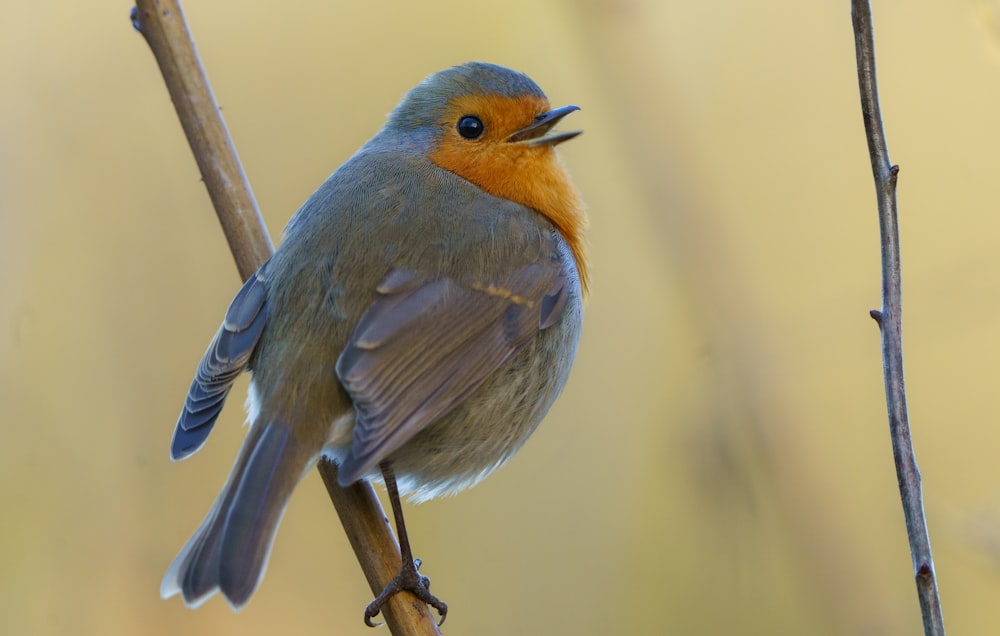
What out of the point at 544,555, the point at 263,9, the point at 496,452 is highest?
the point at 263,9

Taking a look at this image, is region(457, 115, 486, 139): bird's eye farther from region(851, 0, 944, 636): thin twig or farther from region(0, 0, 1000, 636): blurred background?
region(851, 0, 944, 636): thin twig

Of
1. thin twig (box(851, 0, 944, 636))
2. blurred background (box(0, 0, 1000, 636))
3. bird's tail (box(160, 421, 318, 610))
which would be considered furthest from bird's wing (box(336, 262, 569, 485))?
thin twig (box(851, 0, 944, 636))

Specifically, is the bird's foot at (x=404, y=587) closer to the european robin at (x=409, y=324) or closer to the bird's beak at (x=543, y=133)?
the european robin at (x=409, y=324)

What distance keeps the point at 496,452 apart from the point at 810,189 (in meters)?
2.09

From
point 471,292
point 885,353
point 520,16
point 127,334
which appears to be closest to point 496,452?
point 471,292

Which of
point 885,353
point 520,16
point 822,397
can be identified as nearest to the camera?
point 885,353

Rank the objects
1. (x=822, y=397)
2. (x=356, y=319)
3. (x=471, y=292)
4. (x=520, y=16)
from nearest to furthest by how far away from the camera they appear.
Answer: (x=356, y=319)
(x=471, y=292)
(x=822, y=397)
(x=520, y=16)

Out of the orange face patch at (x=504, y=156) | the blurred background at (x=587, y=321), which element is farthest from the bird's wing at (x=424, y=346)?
the blurred background at (x=587, y=321)

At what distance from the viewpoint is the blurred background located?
3.81 meters

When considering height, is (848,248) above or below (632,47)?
below

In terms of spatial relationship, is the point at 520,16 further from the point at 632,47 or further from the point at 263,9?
the point at 632,47

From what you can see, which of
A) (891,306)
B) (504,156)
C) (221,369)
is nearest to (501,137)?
(504,156)

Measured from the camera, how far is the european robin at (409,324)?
2.52m

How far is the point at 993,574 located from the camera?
223 centimetres
